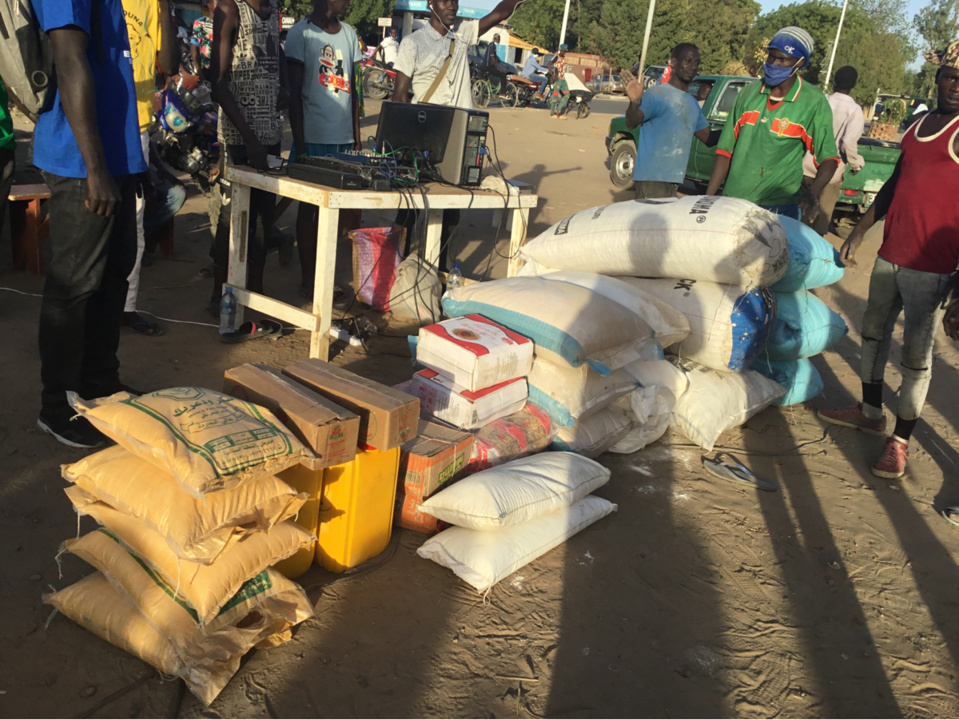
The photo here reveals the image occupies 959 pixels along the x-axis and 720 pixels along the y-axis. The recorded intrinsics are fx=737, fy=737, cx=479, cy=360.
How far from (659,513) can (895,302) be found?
5.96 feet

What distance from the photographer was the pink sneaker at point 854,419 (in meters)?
4.24

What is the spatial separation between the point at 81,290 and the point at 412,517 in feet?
5.17

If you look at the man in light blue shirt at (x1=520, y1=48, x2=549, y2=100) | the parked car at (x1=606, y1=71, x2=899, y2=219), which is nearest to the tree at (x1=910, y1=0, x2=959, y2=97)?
the man in light blue shirt at (x1=520, y1=48, x2=549, y2=100)

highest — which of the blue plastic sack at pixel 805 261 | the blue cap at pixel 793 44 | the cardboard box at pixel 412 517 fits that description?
the blue cap at pixel 793 44

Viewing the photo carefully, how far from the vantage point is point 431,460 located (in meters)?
2.69

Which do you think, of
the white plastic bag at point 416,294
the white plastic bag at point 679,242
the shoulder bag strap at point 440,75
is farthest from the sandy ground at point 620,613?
the shoulder bag strap at point 440,75

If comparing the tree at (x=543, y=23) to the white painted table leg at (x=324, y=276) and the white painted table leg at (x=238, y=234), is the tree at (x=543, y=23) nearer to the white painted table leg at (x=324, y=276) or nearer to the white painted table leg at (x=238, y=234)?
the white painted table leg at (x=238, y=234)

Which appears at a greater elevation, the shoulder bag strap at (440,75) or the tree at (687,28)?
the tree at (687,28)

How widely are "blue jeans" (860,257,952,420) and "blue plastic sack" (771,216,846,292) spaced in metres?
0.36

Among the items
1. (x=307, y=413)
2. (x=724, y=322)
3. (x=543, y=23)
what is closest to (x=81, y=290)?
(x=307, y=413)

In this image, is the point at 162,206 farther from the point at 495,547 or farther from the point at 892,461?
the point at 892,461

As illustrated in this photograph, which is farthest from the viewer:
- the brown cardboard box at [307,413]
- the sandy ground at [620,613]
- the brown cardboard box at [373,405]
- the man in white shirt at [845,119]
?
the man in white shirt at [845,119]

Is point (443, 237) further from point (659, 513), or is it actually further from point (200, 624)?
point (200, 624)

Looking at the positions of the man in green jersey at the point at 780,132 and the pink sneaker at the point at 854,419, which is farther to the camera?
the man in green jersey at the point at 780,132
